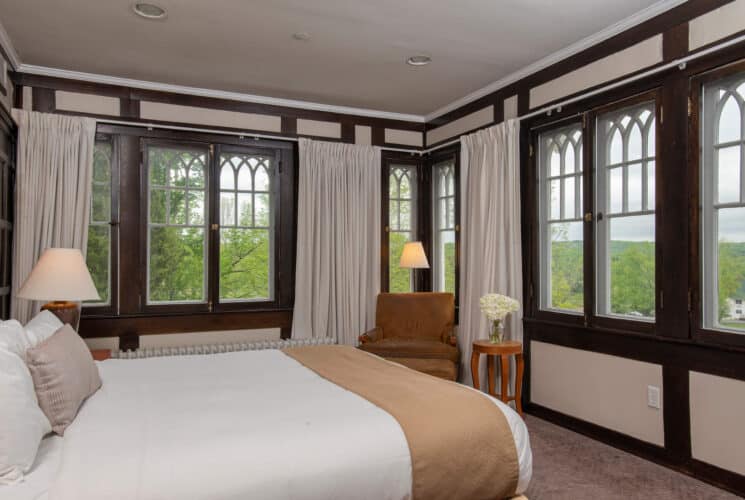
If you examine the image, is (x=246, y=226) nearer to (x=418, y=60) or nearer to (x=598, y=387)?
(x=418, y=60)

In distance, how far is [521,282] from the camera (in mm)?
4320

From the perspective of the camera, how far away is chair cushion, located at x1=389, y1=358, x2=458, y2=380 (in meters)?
4.32

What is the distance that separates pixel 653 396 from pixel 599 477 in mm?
649

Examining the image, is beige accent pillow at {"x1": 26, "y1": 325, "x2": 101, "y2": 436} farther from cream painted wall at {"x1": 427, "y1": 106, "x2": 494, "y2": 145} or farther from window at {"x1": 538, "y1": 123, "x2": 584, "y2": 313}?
cream painted wall at {"x1": 427, "y1": 106, "x2": 494, "y2": 145}

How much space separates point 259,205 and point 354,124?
129 centimetres

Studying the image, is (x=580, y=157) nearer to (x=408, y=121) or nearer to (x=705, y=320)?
(x=705, y=320)

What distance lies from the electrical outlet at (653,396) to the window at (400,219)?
2.77 m

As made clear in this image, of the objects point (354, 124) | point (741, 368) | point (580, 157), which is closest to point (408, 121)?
point (354, 124)

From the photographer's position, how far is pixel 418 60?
411 cm

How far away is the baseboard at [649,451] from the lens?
113 inches

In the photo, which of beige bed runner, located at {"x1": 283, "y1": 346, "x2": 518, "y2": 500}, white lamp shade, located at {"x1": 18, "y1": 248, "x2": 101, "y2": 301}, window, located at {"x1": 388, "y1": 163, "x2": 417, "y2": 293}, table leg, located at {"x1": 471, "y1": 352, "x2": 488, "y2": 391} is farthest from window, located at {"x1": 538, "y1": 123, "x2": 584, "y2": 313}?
white lamp shade, located at {"x1": 18, "y1": 248, "x2": 101, "y2": 301}

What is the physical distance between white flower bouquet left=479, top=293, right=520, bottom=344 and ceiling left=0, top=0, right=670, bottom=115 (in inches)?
72.1

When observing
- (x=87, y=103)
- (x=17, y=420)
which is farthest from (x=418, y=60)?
(x=17, y=420)

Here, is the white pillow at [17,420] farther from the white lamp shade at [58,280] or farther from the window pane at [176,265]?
the window pane at [176,265]
